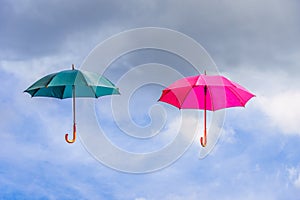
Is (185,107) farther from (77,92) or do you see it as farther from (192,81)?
(77,92)

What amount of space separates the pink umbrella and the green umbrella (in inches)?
50.1

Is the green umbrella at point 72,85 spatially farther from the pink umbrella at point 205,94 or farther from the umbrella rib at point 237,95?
the umbrella rib at point 237,95

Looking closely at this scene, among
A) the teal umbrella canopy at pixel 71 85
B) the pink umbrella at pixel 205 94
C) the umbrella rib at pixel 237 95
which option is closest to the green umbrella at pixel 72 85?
the teal umbrella canopy at pixel 71 85

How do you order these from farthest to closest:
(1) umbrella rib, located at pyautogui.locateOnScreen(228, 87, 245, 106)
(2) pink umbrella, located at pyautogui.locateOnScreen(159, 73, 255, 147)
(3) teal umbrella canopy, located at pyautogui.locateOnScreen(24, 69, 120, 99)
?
(1) umbrella rib, located at pyautogui.locateOnScreen(228, 87, 245, 106) → (2) pink umbrella, located at pyautogui.locateOnScreen(159, 73, 255, 147) → (3) teal umbrella canopy, located at pyautogui.locateOnScreen(24, 69, 120, 99)

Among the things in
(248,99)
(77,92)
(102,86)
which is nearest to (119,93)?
(102,86)

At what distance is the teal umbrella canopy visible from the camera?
33.3 feet

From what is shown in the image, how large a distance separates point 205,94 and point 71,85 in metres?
2.84

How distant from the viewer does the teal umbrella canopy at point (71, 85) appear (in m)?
10.2

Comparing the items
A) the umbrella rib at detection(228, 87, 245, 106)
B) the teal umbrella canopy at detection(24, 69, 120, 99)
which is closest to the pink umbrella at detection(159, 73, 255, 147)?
the umbrella rib at detection(228, 87, 245, 106)

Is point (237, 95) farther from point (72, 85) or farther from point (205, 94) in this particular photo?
point (72, 85)

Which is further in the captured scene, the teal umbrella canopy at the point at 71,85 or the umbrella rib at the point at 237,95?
the umbrella rib at the point at 237,95

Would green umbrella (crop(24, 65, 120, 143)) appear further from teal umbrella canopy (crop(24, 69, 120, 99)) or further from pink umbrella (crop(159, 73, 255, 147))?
pink umbrella (crop(159, 73, 255, 147))

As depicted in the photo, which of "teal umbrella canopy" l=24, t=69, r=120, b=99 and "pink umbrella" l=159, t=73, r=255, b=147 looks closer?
"teal umbrella canopy" l=24, t=69, r=120, b=99

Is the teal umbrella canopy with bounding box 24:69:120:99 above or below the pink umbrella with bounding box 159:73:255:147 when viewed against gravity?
above
